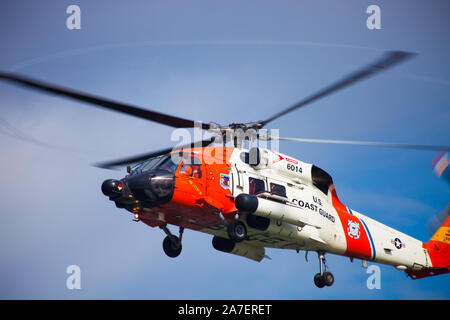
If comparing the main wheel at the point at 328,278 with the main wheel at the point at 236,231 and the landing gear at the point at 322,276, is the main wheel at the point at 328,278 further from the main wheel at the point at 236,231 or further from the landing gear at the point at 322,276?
the main wheel at the point at 236,231

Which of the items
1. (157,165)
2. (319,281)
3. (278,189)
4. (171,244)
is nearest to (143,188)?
(157,165)

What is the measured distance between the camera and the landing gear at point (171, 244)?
19469mm

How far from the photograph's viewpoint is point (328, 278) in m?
21.0

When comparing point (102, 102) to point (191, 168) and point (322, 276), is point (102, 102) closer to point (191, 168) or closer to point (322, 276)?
point (191, 168)

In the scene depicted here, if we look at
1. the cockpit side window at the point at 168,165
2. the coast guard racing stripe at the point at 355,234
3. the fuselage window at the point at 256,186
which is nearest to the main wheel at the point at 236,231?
the fuselage window at the point at 256,186

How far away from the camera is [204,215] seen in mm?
18578

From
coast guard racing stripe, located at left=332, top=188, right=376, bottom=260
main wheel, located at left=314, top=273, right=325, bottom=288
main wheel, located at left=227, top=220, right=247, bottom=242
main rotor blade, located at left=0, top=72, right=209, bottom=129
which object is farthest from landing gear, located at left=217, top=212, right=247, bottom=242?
coast guard racing stripe, located at left=332, top=188, right=376, bottom=260

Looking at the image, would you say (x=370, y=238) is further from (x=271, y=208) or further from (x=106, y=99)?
(x=106, y=99)

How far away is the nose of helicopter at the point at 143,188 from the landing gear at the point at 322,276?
682cm

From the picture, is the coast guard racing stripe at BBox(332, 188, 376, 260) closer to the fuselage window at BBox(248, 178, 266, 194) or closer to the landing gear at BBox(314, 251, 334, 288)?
the landing gear at BBox(314, 251, 334, 288)

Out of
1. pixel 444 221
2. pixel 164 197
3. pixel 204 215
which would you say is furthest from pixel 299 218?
pixel 444 221

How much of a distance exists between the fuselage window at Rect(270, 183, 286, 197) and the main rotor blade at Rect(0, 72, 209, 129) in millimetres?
3750

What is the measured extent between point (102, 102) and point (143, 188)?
337 centimetres

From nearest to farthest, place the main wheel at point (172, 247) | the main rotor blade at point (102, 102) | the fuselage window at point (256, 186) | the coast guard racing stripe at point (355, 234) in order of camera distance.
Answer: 1. the main rotor blade at point (102, 102)
2. the fuselage window at point (256, 186)
3. the main wheel at point (172, 247)
4. the coast guard racing stripe at point (355, 234)
